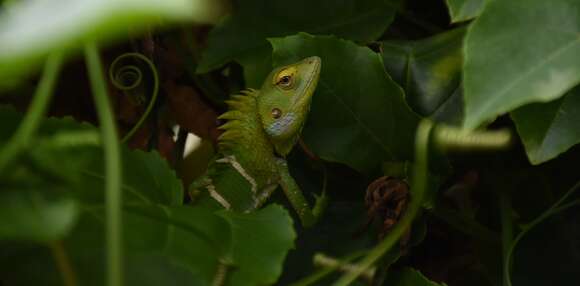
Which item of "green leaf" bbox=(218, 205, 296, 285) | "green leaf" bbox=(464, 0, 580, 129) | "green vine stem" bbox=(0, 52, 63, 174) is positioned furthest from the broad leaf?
"green vine stem" bbox=(0, 52, 63, 174)

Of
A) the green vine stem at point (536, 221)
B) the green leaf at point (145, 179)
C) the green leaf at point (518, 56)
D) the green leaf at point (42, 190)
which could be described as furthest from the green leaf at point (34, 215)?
the green vine stem at point (536, 221)

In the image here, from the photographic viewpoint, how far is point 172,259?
73 cm

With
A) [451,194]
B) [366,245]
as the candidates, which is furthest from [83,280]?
[451,194]

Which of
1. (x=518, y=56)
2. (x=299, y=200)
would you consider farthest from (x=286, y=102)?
(x=518, y=56)

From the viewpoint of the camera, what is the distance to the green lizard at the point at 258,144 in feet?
3.84

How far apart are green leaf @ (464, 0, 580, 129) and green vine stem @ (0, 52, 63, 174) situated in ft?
1.08

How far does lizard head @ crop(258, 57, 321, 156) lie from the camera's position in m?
1.09

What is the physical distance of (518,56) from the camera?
2.47 ft

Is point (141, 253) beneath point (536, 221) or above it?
above

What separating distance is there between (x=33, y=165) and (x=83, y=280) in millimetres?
125

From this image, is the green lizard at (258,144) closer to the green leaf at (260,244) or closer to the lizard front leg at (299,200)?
the lizard front leg at (299,200)

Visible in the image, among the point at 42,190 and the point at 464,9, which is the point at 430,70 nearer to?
the point at 464,9

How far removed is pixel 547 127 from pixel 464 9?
149 mm

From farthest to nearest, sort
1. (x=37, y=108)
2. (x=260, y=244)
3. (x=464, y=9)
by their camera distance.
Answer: (x=464, y=9), (x=260, y=244), (x=37, y=108)
